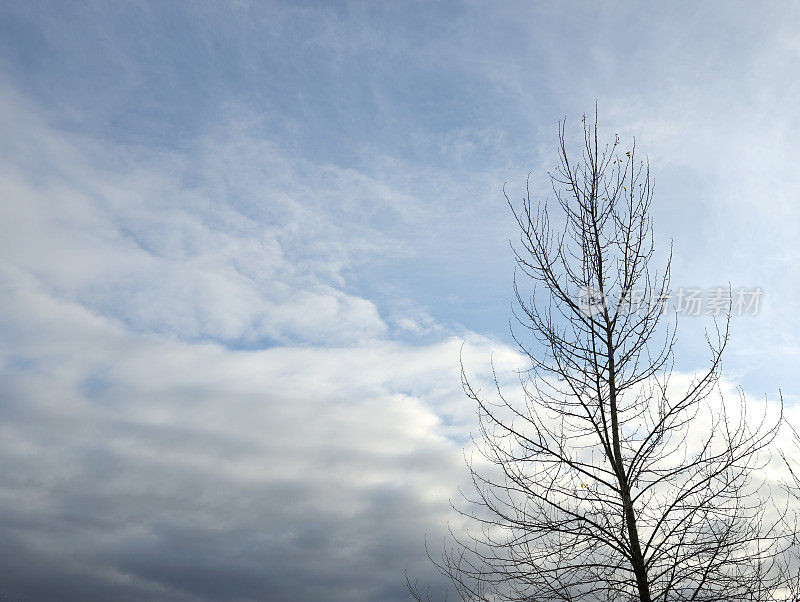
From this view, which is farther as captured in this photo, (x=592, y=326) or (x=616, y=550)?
(x=592, y=326)

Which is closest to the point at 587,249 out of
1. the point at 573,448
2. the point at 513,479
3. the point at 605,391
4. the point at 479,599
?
the point at 605,391

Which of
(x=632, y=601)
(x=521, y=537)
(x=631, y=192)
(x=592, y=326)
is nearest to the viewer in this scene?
(x=632, y=601)

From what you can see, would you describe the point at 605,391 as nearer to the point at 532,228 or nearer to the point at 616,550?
the point at 616,550

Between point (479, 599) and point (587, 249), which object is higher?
point (587, 249)

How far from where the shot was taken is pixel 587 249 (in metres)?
9.05

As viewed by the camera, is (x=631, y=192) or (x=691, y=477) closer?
(x=691, y=477)

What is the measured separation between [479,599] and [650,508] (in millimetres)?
2384

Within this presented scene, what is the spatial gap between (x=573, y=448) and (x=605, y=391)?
82 centimetres

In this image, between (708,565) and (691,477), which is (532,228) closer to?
(691,477)

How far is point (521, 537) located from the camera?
7.98m

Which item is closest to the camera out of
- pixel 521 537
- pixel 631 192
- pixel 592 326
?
pixel 521 537

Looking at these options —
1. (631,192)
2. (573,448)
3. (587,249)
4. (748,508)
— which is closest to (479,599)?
(573,448)

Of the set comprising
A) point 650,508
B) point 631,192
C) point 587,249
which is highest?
point 631,192

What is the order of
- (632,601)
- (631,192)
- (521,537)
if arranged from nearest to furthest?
(632,601) < (521,537) < (631,192)
